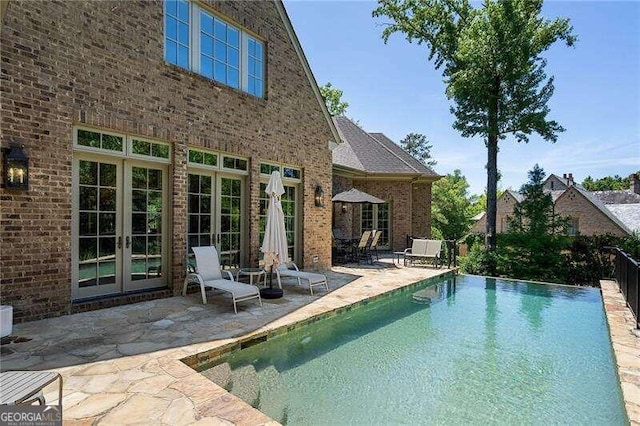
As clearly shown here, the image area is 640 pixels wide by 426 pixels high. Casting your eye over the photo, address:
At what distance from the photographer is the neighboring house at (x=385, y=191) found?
53.7ft

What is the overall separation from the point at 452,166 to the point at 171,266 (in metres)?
37.3

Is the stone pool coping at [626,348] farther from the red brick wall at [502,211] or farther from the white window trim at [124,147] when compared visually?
the red brick wall at [502,211]

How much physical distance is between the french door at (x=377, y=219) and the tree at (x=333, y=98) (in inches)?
550

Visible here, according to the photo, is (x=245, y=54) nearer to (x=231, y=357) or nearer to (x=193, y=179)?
(x=193, y=179)

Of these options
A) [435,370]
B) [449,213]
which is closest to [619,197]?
[449,213]

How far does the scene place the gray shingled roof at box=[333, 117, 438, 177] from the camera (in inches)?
667

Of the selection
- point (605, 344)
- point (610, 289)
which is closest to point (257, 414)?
point (605, 344)

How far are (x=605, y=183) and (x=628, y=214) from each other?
44.4 m

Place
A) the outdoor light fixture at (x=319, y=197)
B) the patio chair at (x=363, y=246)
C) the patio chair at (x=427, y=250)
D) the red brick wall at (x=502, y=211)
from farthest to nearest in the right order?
1. the red brick wall at (x=502, y=211)
2. the patio chair at (x=363, y=246)
3. the patio chair at (x=427, y=250)
4. the outdoor light fixture at (x=319, y=197)

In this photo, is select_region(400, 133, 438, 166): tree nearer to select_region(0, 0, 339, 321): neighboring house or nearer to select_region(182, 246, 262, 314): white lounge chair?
select_region(0, 0, 339, 321): neighboring house

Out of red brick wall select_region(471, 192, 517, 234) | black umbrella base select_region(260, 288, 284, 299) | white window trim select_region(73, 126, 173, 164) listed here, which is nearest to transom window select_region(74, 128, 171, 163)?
white window trim select_region(73, 126, 173, 164)

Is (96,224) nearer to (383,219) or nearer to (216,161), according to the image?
(216,161)

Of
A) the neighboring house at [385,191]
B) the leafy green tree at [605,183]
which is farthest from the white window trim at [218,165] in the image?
the leafy green tree at [605,183]

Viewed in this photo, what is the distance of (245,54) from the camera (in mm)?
9000
